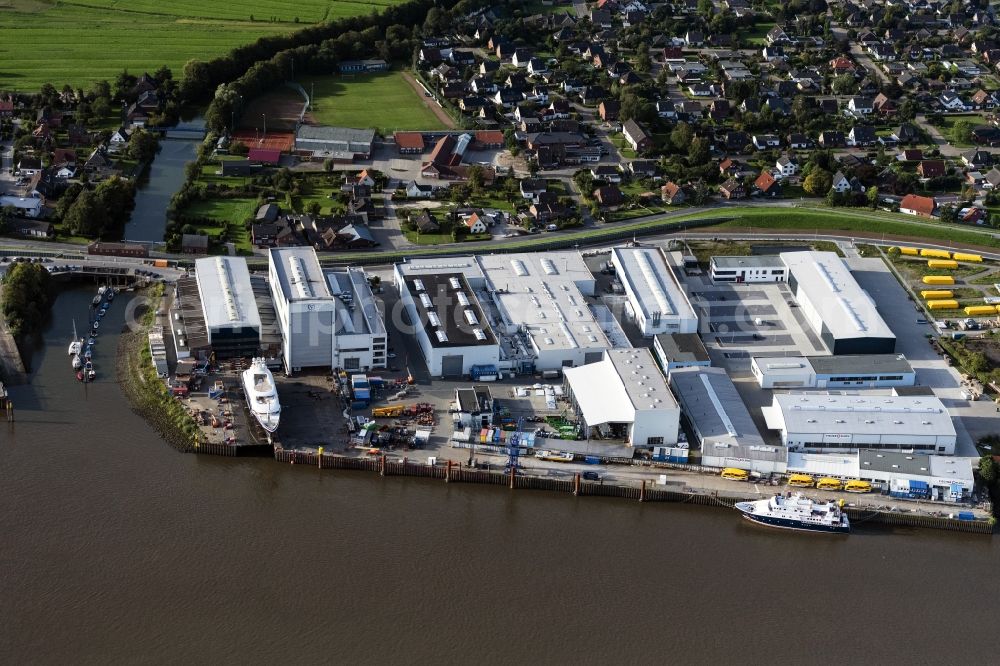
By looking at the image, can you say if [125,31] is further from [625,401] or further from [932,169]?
[625,401]

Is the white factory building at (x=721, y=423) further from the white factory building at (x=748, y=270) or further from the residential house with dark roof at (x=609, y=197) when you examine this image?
the residential house with dark roof at (x=609, y=197)

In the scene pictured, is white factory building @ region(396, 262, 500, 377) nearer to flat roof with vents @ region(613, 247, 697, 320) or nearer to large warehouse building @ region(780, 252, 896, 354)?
flat roof with vents @ region(613, 247, 697, 320)

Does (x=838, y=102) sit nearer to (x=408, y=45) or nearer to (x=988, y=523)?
(x=408, y=45)

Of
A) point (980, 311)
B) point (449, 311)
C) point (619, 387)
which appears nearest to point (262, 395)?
point (449, 311)

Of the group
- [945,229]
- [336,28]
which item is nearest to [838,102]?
[945,229]

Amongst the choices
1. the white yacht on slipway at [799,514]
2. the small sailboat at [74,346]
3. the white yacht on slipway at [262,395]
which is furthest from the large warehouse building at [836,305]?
the small sailboat at [74,346]

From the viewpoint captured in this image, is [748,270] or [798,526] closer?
[798,526]
